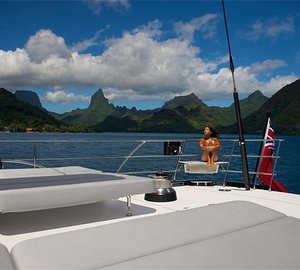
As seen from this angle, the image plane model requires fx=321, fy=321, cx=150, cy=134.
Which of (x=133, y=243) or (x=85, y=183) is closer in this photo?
(x=133, y=243)

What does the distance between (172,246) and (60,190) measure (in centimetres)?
124

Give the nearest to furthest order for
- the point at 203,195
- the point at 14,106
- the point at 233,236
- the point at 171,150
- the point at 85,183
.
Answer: the point at 233,236, the point at 85,183, the point at 203,195, the point at 171,150, the point at 14,106

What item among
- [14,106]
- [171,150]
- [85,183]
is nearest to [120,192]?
[85,183]

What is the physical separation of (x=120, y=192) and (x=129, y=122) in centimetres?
14741

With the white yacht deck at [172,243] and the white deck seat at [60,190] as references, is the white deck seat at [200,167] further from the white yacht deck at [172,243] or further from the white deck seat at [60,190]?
the white yacht deck at [172,243]

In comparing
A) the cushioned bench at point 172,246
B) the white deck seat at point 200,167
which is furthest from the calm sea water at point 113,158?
the cushioned bench at point 172,246

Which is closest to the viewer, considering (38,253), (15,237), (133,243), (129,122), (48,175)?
(38,253)

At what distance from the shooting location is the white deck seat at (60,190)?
231 centimetres

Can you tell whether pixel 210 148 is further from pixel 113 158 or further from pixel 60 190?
pixel 113 158

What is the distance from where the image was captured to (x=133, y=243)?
5.07 ft

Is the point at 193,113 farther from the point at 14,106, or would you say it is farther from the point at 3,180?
the point at 3,180

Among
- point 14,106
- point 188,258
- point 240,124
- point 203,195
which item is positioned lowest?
point 203,195

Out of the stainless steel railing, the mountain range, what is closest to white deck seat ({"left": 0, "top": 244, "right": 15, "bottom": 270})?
the stainless steel railing

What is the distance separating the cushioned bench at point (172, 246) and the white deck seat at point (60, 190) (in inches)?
34.1
